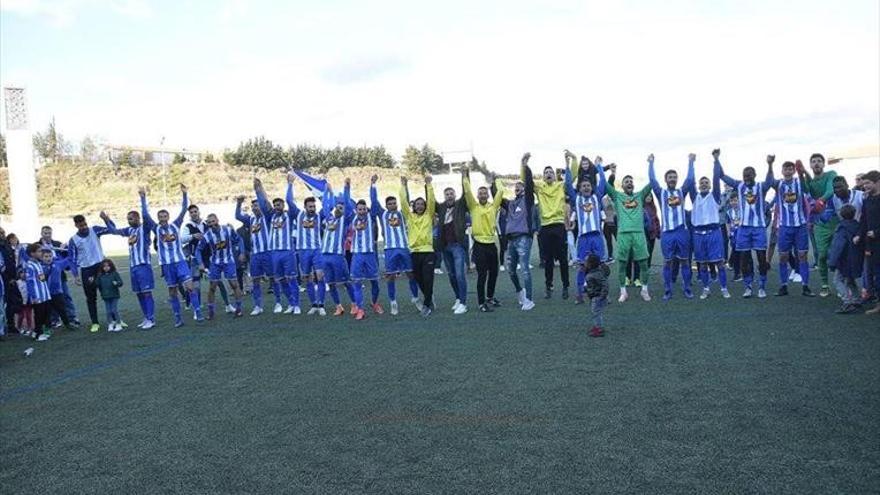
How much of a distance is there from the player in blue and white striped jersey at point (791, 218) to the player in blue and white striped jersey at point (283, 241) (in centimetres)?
785

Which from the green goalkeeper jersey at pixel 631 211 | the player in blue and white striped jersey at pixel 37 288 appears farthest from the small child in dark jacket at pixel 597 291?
the player in blue and white striped jersey at pixel 37 288

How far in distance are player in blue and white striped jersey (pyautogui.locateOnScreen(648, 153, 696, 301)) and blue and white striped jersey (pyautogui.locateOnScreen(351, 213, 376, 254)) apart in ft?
14.9

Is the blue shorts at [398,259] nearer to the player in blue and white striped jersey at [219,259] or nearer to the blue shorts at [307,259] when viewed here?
the blue shorts at [307,259]

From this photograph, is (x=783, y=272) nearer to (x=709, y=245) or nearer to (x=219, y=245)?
(x=709, y=245)

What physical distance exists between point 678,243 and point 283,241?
6555mm

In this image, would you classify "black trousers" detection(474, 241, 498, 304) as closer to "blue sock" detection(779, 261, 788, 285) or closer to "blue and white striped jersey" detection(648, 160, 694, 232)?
"blue and white striped jersey" detection(648, 160, 694, 232)

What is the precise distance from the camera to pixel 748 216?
11016 millimetres

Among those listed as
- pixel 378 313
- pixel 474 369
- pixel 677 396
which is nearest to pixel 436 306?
pixel 378 313

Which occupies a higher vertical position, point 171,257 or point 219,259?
point 171,257

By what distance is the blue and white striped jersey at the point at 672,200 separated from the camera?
1078 cm

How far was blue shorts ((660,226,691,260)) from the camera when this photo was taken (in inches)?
429

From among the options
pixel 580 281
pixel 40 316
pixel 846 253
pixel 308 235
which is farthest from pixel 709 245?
pixel 40 316

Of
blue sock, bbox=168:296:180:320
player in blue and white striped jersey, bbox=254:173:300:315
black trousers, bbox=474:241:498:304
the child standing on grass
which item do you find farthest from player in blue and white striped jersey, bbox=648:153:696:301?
the child standing on grass

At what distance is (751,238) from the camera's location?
11.0m
